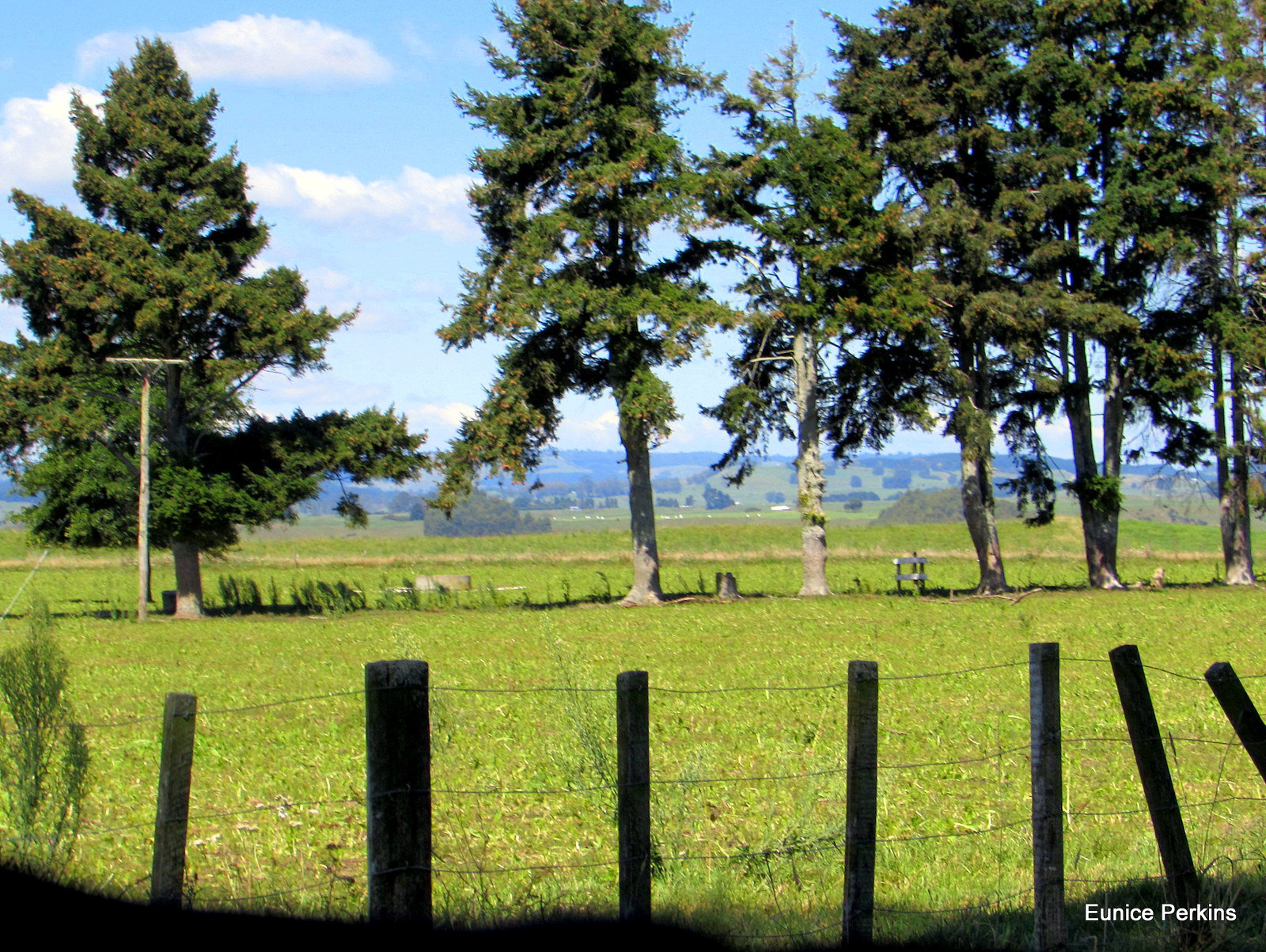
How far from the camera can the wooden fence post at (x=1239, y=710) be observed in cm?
604

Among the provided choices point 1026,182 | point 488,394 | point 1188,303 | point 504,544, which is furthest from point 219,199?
point 504,544

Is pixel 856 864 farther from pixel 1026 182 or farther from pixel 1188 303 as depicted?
pixel 1188 303

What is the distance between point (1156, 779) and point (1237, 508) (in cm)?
3617

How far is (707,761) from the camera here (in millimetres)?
9750

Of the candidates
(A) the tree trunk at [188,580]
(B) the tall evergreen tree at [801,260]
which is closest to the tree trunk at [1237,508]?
(B) the tall evergreen tree at [801,260]

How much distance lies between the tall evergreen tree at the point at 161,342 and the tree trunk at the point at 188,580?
33cm

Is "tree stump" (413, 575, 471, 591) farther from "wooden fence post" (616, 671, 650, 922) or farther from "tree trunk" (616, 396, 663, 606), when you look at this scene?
"wooden fence post" (616, 671, 650, 922)

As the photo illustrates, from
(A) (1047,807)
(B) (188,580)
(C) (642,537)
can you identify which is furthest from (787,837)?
(B) (188,580)

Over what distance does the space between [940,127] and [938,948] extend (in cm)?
3388

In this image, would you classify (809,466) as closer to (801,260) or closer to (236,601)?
(801,260)

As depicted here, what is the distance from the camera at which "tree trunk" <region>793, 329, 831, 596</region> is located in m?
35.9

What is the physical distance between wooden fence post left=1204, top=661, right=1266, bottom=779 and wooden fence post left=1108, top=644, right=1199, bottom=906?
0.46 m

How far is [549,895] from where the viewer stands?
21.9 ft

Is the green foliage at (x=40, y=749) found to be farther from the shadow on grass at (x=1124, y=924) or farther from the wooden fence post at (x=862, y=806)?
the shadow on grass at (x=1124, y=924)
